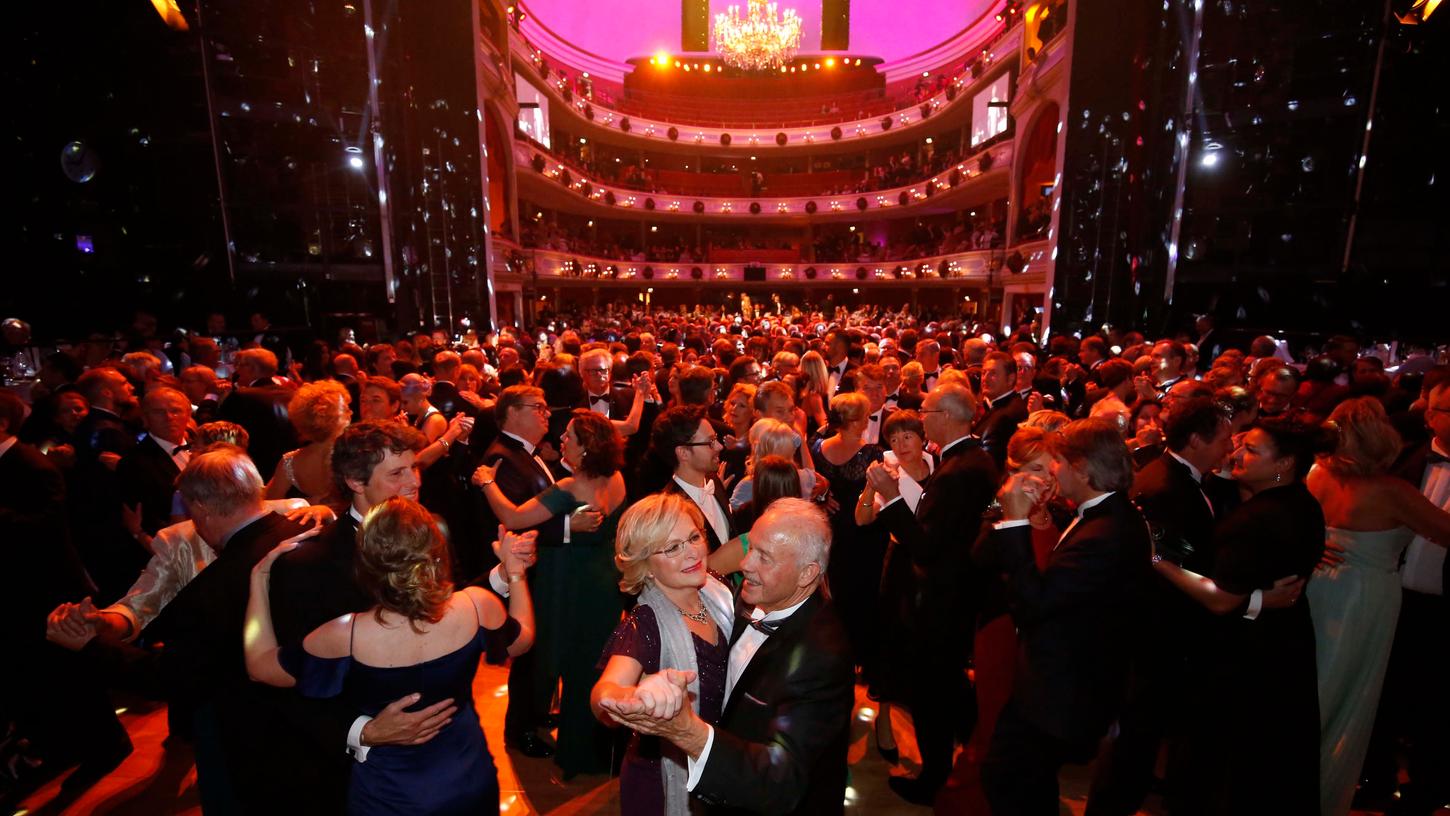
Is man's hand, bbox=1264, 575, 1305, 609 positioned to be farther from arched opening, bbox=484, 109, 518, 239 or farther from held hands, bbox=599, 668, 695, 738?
arched opening, bbox=484, 109, 518, 239

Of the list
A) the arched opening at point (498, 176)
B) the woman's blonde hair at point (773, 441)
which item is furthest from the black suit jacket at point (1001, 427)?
the arched opening at point (498, 176)

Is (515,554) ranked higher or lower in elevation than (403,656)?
higher

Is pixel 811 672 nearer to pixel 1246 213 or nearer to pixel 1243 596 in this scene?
pixel 1243 596

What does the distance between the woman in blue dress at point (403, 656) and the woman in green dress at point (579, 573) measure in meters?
0.90

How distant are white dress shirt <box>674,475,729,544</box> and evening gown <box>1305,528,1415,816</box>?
2.51m

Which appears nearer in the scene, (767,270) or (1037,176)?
(1037,176)

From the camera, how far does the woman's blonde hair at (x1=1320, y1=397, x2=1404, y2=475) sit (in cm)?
→ 252

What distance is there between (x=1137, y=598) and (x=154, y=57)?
11.6 m

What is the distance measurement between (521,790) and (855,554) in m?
2.07

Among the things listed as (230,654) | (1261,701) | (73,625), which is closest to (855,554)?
(1261,701)

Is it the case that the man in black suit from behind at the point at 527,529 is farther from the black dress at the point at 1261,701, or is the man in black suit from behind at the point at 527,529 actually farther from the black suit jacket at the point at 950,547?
the black dress at the point at 1261,701

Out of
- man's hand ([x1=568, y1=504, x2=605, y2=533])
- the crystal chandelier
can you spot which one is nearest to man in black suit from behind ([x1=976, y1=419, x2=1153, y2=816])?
man's hand ([x1=568, y1=504, x2=605, y2=533])

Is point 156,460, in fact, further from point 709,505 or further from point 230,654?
point 709,505

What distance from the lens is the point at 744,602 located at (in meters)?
1.81
